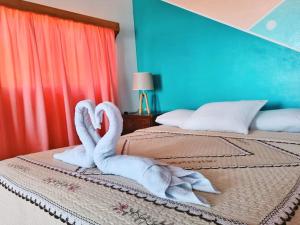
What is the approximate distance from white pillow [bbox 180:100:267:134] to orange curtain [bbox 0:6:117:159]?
52.7 inches

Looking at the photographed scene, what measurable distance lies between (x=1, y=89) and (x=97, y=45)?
3.87ft

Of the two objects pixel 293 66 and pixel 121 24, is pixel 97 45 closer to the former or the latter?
pixel 121 24

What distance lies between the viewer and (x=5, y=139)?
2197mm

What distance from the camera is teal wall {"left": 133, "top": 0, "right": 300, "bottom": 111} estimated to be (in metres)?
2.24

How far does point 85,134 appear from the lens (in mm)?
1196

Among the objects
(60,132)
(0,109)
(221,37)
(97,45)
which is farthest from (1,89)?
(221,37)

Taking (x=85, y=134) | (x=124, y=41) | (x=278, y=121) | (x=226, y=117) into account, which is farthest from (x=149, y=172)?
(x=124, y=41)

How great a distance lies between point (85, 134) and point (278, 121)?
142cm

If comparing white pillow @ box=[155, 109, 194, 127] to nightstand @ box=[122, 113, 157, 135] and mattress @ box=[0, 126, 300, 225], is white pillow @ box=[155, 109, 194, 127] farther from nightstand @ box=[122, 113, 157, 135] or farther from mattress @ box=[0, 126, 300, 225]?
mattress @ box=[0, 126, 300, 225]

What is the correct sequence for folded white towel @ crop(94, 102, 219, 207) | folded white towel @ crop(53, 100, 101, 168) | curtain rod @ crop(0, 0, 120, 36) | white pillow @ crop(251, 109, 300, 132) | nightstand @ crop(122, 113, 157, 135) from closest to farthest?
folded white towel @ crop(94, 102, 219, 207) < folded white towel @ crop(53, 100, 101, 168) < white pillow @ crop(251, 109, 300, 132) < curtain rod @ crop(0, 0, 120, 36) < nightstand @ crop(122, 113, 157, 135)

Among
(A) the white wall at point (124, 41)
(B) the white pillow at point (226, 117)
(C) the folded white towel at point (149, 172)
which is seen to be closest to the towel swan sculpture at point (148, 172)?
(C) the folded white towel at point (149, 172)

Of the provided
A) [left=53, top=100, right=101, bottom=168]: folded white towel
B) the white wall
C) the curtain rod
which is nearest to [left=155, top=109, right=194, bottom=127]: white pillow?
the white wall

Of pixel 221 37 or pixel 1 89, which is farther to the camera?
pixel 221 37

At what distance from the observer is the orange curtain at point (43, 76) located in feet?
7.31
